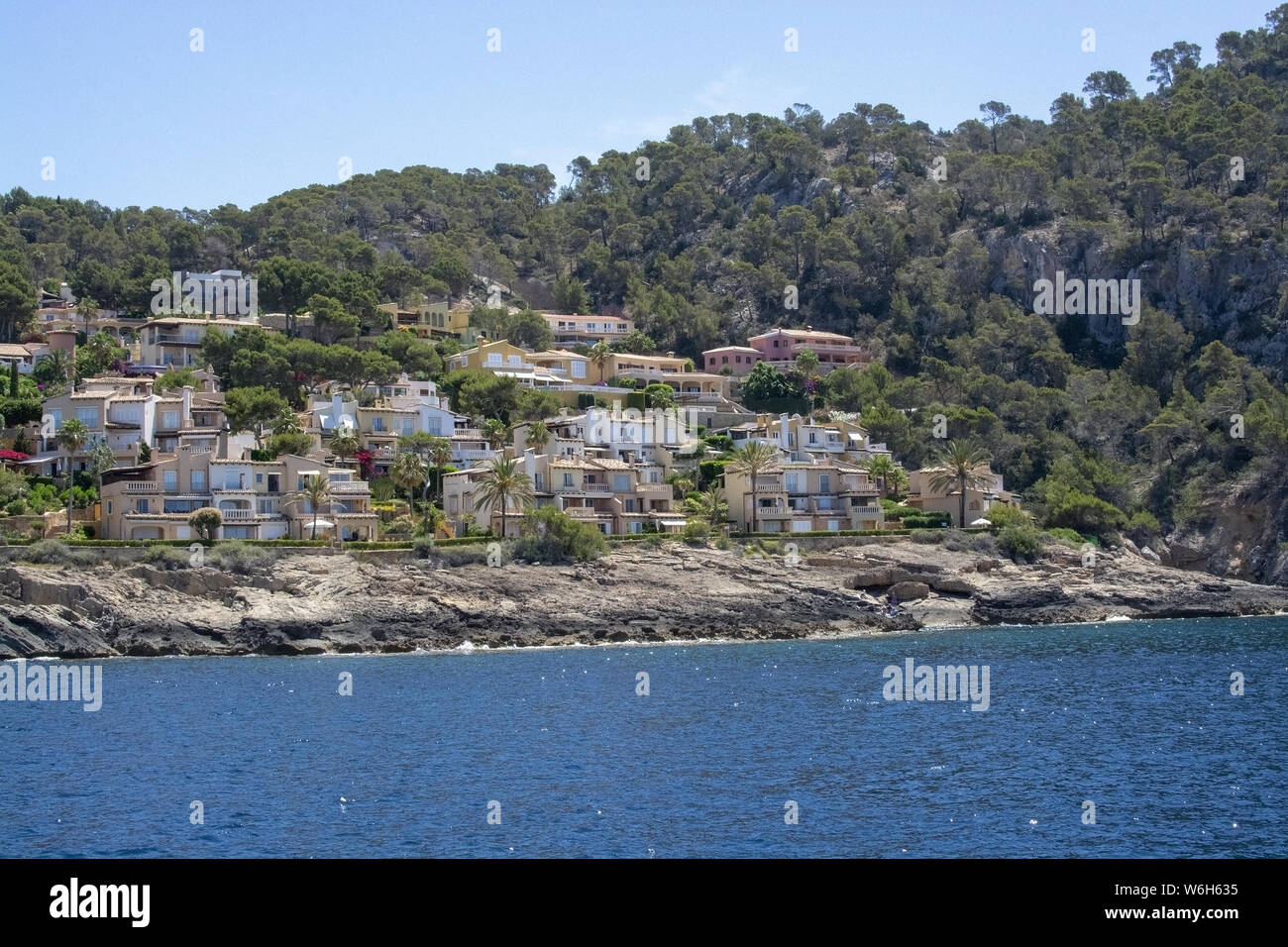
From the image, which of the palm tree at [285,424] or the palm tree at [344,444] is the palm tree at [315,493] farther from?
the palm tree at [285,424]

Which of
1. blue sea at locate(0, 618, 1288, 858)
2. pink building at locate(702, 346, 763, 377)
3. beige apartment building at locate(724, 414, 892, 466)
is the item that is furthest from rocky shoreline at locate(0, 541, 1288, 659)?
pink building at locate(702, 346, 763, 377)

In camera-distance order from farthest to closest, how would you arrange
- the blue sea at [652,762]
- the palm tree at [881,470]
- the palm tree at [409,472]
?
the palm tree at [881,470]
the palm tree at [409,472]
the blue sea at [652,762]

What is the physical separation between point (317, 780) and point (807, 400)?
81509mm

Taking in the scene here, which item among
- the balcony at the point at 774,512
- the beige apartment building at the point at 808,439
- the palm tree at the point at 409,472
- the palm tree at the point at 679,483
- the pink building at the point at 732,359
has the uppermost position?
the pink building at the point at 732,359

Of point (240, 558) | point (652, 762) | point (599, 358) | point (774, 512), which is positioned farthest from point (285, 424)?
point (652, 762)

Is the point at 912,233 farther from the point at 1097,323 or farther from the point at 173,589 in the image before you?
the point at 173,589

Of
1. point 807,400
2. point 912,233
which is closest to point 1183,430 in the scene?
point 807,400

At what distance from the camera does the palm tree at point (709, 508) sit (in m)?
83.6

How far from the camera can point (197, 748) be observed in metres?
39.1

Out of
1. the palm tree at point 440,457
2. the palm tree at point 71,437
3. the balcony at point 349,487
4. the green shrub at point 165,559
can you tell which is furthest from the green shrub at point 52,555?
the palm tree at point 440,457

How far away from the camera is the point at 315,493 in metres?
73.6

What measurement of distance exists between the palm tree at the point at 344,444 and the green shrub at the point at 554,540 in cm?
1451

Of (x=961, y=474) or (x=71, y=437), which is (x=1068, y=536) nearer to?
(x=961, y=474)

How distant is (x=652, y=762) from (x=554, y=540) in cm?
3880
